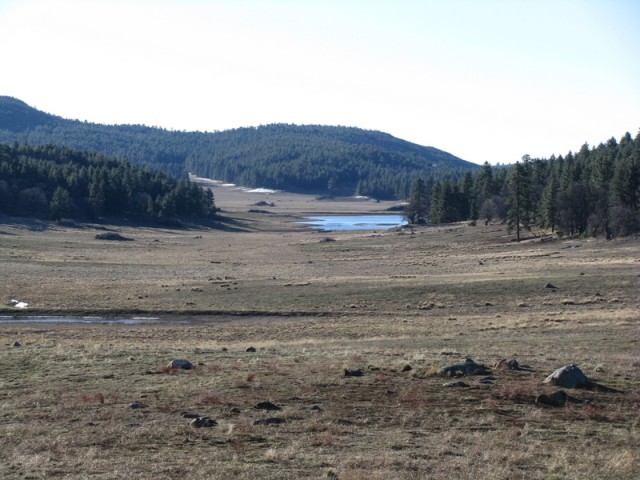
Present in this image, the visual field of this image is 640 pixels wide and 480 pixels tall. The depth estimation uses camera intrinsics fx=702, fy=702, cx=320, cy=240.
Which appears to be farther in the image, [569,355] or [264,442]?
[569,355]

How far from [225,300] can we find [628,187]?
60.2 m

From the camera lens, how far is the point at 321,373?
21.3 meters

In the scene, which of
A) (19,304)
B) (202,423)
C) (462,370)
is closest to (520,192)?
(19,304)

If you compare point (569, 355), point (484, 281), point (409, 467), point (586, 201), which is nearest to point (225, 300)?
point (484, 281)

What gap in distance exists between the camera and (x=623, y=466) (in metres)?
12.4

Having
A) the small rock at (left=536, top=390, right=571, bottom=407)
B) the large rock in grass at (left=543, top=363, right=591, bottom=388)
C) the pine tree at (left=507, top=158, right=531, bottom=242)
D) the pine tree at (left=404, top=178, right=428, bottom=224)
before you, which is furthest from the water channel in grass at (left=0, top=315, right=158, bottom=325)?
the pine tree at (left=404, top=178, right=428, bottom=224)

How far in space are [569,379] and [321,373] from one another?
7099 millimetres

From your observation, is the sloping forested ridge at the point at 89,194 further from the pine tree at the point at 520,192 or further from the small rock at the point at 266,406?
the small rock at the point at 266,406

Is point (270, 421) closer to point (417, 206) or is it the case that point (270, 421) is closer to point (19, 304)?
point (19, 304)

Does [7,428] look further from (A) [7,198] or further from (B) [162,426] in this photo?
(A) [7,198]

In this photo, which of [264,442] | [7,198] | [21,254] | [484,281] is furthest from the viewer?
[7,198]

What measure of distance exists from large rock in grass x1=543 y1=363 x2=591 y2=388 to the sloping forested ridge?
123177mm

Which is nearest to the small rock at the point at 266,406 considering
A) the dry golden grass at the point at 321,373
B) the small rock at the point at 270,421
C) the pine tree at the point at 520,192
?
the dry golden grass at the point at 321,373

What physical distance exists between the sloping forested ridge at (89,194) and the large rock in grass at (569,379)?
123 metres
